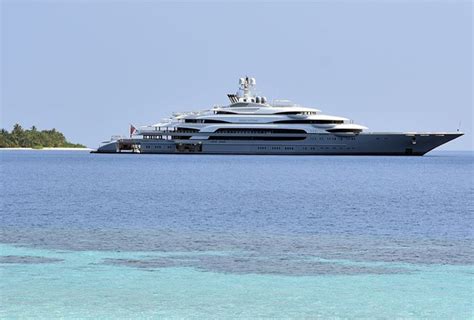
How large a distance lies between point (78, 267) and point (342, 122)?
314 ft

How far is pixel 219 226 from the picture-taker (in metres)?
30.6

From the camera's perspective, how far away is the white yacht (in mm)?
112000

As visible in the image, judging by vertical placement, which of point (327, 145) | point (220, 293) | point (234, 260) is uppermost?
point (327, 145)

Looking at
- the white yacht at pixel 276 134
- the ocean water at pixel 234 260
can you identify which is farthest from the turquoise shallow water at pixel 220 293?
the white yacht at pixel 276 134

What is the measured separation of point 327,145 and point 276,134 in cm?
669

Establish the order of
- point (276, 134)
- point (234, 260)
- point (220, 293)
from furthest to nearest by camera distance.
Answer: point (276, 134)
point (234, 260)
point (220, 293)

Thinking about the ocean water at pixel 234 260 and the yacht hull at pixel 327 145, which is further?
the yacht hull at pixel 327 145

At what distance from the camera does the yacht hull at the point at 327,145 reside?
113875mm

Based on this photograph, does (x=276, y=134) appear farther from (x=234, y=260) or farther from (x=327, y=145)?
(x=234, y=260)

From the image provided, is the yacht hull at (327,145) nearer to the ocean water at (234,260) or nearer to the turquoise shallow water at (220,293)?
the ocean water at (234,260)

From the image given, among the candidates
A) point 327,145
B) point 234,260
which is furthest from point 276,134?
point 234,260

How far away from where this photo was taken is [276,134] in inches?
4464

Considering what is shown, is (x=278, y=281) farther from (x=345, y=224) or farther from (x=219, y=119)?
(x=219, y=119)

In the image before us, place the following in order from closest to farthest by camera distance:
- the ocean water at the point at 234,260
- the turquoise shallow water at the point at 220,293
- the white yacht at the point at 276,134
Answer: the turquoise shallow water at the point at 220,293
the ocean water at the point at 234,260
the white yacht at the point at 276,134
